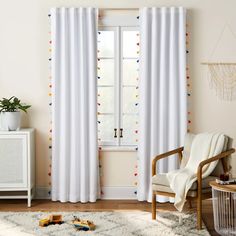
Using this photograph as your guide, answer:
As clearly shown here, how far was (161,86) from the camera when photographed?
5551 mm

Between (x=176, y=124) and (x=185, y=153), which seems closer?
(x=185, y=153)

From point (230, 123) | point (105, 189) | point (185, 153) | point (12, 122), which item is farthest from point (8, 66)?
point (230, 123)

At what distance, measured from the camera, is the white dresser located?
5.33 meters

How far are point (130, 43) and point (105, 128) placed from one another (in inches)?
39.8

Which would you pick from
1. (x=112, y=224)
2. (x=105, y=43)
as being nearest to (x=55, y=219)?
(x=112, y=224)

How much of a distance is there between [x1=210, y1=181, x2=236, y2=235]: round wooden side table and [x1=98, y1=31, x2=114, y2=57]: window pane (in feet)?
6.87

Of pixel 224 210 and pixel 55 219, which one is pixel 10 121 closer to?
pixel 55 219

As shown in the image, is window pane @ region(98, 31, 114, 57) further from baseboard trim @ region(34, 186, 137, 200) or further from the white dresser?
baseboard trim @ region(34, 186, 137, 200)

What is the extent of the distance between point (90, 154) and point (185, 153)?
1.10 m

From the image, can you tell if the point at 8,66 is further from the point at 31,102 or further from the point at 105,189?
the point at 105,189

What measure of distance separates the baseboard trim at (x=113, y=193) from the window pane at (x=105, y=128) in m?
0.56

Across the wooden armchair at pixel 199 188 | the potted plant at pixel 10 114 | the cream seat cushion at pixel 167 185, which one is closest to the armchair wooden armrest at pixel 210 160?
the wooden armchair at pixel 199 188

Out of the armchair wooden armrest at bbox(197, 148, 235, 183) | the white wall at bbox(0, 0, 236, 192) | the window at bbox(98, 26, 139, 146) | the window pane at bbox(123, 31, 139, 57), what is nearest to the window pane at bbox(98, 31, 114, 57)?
the window at bbox(98, 26, 139, 146)

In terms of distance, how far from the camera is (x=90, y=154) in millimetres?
5613
